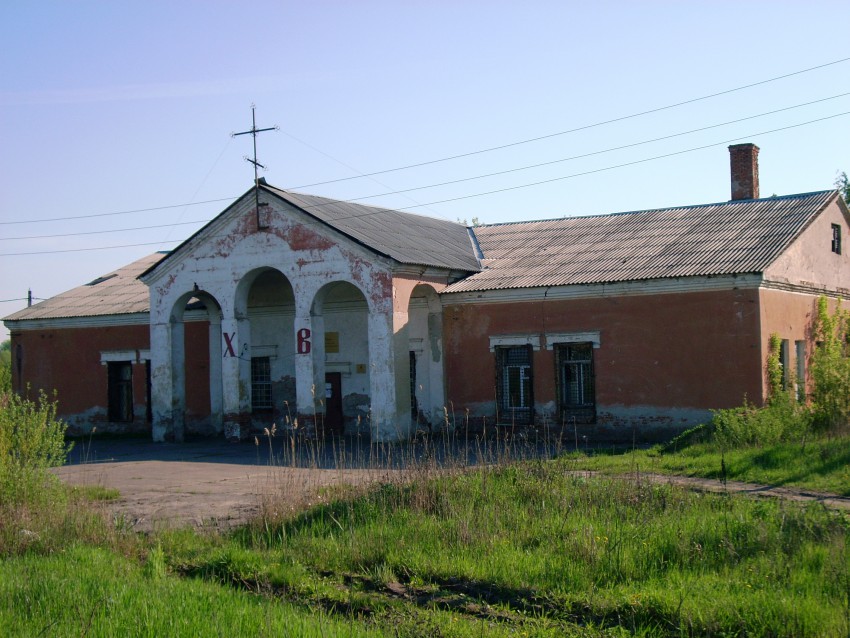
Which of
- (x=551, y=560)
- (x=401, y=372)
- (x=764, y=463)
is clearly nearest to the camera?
(x=551, y=560)

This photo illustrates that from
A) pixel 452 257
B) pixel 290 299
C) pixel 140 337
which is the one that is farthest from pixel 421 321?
pixel 140 337

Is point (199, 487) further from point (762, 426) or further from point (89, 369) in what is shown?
point (89, 369)

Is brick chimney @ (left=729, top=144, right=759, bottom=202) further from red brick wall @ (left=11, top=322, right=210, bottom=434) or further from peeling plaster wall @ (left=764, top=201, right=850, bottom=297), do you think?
red brick wall @ (left=11, top=322, right=210, bottom=434)

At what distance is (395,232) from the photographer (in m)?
24.2

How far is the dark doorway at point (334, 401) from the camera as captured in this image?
23734mm

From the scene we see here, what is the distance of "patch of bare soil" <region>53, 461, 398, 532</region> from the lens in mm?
10844

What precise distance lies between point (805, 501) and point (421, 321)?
13112 mm

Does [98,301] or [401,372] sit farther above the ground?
[98,301]

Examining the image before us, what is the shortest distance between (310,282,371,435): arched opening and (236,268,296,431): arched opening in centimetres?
121

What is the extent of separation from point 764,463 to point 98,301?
874 inches

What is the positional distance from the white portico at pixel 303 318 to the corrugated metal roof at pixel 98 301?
278 centimetres

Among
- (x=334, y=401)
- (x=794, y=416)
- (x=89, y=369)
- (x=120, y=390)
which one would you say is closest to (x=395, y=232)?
(x=334, y=401)

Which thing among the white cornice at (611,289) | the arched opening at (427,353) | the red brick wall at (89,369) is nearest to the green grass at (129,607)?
the white cornice at (611,289)

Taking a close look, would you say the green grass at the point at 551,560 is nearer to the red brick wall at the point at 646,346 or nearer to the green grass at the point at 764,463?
the green grass at the point at 764,463
